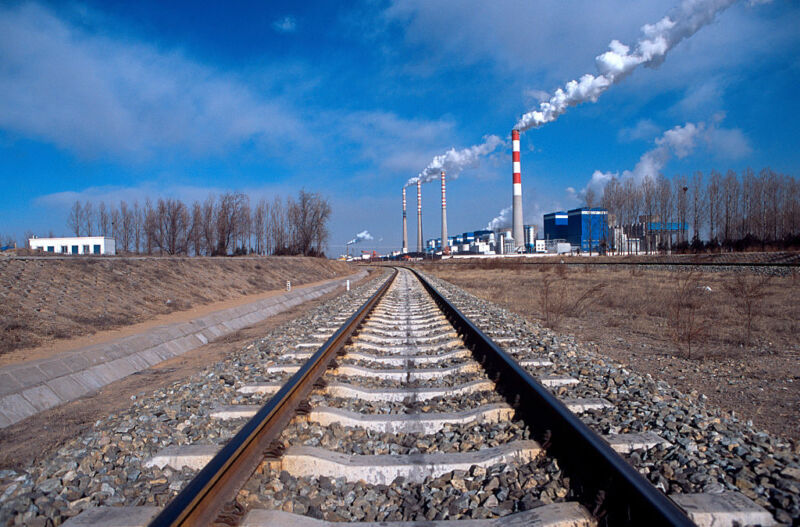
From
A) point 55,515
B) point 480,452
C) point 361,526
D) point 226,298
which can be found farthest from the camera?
point 226,298

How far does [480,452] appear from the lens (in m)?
2.99

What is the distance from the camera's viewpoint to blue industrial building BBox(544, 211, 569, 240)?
399ft

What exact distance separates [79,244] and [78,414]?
2007 inches

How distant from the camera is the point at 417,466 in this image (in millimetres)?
2828

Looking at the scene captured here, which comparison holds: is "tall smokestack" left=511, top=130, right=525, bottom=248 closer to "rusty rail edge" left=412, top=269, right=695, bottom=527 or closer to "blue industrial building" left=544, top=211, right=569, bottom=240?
"blue industrial building" left=544, top=211, right=569, bottom=240

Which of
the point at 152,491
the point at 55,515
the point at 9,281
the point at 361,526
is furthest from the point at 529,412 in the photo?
the point at 9,281

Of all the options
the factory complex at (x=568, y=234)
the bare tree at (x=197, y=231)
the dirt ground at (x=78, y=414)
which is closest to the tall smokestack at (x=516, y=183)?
the factory complex at (x=568, y=234)

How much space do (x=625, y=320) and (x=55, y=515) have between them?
10.7 m

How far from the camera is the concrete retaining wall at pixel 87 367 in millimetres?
5391

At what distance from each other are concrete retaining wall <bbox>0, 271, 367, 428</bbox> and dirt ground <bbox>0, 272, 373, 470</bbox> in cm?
20

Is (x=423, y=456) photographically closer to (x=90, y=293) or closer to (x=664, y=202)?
(x=90, y=293)

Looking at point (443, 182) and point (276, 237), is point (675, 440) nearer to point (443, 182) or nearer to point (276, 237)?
point (276, 237)

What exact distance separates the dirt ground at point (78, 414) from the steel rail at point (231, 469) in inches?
72.7

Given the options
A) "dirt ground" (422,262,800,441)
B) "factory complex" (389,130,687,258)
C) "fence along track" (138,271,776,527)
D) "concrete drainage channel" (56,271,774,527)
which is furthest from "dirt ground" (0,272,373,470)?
"factory complex" (389,130,687,258)
